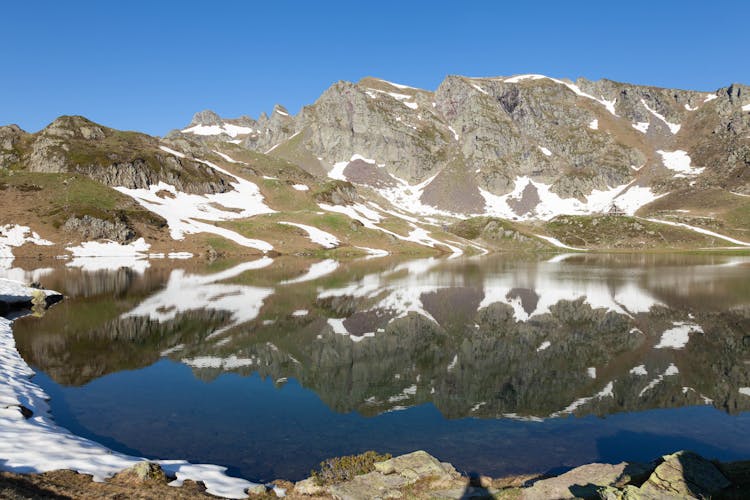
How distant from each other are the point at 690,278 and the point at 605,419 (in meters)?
75.5

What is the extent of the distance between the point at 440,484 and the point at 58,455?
41.3 feet

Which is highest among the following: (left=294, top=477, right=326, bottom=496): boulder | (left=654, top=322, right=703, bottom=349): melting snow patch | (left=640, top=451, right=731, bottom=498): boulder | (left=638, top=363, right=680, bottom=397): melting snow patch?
(left=640, top=451, right=731, bottom=498): boulder

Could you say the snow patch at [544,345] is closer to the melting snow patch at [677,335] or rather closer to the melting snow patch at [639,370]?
the melting snow patch at [639,370]

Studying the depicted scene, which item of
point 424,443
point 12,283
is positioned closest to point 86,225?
point 12,283

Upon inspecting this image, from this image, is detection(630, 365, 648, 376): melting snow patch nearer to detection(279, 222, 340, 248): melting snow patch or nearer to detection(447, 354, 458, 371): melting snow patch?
detection(447, 354, 458, 371): melting snow patch

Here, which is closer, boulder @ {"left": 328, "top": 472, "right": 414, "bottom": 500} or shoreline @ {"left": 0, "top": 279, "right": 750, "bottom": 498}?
Answer: shoreline @ {"left": 0, "top": 279, "right": 750, "bottom": 498}

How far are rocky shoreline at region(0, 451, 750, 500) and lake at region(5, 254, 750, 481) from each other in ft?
7.81

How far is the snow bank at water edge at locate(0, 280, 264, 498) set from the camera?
563 inches

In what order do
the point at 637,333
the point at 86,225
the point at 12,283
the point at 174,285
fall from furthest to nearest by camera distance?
the point at 86,225 → the point at 174,285 → the point at 12,283 → the point at 637,333

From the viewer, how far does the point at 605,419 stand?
2233 centimetres

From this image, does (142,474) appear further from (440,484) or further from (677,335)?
(677,335)

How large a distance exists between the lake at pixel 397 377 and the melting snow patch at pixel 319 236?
11040 cm

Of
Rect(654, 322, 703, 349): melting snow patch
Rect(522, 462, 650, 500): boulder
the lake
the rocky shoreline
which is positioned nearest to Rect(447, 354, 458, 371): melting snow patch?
the lake

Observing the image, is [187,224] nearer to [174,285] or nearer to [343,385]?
[174,285]
